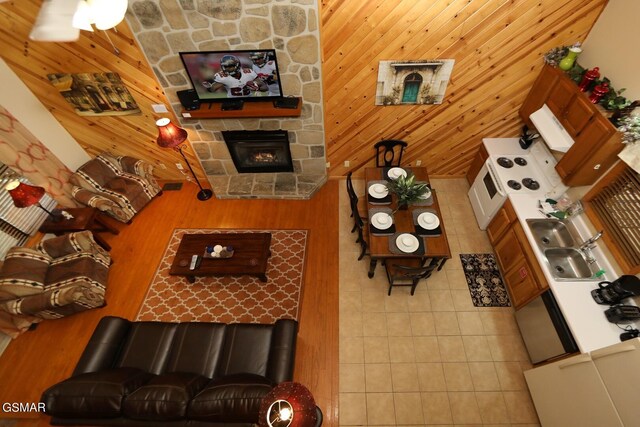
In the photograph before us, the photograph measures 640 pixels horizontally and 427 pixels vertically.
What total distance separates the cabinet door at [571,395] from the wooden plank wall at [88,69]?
556 cm

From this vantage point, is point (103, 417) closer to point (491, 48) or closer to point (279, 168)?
point (279, 168)

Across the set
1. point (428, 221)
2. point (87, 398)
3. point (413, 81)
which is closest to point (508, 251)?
point (428, 221)

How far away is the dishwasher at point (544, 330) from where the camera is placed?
295cm

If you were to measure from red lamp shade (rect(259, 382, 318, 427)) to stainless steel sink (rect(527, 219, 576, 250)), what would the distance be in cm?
330

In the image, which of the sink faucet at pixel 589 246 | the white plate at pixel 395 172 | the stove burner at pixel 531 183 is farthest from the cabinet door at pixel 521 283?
the white plate at pixel 395 172

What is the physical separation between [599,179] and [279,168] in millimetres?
4133

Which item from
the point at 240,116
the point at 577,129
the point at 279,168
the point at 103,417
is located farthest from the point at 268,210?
the point at 577,129

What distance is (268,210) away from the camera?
5.06 m

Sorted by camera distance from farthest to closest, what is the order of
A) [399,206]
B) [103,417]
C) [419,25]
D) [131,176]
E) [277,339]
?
[131,176] → [399,206] → [419,25] → [277,339] → [103,417]

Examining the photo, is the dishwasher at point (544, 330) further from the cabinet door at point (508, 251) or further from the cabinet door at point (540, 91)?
the cabinet door at point (540, 91)

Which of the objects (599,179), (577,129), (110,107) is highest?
(110,107)

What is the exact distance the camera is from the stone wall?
334 centimetres

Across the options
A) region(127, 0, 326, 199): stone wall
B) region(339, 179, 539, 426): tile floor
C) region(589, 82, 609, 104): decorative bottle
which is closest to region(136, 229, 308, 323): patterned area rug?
region(339, 179, 539, 426): tile floor

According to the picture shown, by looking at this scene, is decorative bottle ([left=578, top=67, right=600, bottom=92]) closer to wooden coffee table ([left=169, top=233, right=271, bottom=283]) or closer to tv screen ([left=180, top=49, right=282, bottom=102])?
tv screen ([left=180, top=49, right=282, bottom=102])
